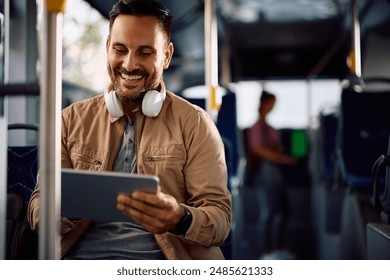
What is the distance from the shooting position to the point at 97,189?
116cm

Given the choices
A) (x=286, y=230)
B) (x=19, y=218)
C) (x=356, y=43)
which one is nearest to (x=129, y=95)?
(x=19, y=218)

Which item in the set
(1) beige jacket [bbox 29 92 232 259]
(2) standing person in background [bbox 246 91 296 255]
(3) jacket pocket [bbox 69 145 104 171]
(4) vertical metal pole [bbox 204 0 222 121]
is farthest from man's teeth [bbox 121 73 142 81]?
(2) standing person in background [bbox 246 91 296 255]

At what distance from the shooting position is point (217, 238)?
1364 millimetres

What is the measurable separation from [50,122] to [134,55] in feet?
1.39

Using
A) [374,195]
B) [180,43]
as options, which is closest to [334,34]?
[180,43]

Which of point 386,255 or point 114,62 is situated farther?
point 386,255

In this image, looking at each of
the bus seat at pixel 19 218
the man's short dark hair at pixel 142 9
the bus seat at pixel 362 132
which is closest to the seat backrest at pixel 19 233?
the bus seat at pixel 19 218

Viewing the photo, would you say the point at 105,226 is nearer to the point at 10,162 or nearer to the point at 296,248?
the point at 10,162

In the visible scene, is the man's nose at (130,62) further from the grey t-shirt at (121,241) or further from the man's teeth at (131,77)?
the grey t-shirt at (121,241)

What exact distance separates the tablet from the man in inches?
6.1

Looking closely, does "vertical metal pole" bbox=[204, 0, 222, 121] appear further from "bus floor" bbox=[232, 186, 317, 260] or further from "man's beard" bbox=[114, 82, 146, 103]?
"man's beard" bbox=[114, 82, 146, 103]

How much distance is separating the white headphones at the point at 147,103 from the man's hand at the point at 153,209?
0.29 meters
